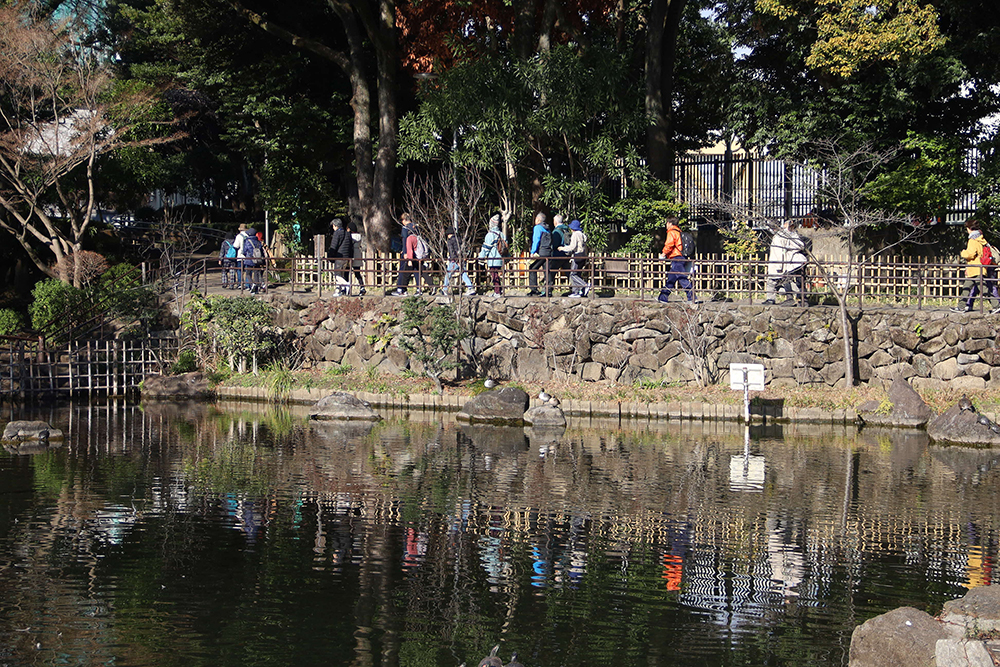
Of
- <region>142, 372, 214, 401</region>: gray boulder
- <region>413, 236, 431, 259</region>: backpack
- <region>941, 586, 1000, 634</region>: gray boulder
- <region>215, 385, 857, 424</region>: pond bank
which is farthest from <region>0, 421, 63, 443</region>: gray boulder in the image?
<region>941, 586, 1000, 634</region>: gray boulder

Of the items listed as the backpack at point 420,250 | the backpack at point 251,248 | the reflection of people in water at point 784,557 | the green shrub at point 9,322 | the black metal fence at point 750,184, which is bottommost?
the reflection of people in water at point 784,557

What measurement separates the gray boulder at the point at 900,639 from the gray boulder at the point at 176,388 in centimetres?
1695

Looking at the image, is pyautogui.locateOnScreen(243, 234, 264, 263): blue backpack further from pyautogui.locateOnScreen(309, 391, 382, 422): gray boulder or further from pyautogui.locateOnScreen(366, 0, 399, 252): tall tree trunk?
pyautogui.locateOnScreen(309, 391, 382, 422): gray boulder

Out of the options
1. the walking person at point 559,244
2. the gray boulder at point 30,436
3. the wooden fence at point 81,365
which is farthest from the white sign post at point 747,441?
the wooden fence at point 81,365

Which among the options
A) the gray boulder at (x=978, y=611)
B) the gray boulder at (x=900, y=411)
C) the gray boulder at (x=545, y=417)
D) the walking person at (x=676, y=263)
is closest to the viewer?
the gray boulder at (x=978, y=611)

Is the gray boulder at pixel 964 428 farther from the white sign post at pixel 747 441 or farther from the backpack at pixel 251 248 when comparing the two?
the backpack at pixel 251 248

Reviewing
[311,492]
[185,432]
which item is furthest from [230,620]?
[185,432]

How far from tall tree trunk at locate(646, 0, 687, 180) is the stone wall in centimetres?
546

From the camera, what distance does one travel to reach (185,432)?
61.5 feet

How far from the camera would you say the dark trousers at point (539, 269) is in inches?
871

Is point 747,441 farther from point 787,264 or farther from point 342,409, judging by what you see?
point 342,409

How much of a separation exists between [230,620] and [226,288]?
57.0ft

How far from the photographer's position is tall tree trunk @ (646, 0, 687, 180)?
2508cm

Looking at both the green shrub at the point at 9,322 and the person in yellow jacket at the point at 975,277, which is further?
the green shrub at the point at 9,322
